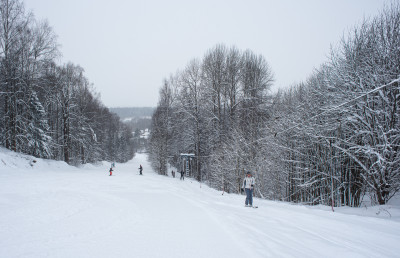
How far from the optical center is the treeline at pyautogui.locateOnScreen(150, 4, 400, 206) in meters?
10.1

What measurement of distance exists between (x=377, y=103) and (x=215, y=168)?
51.2ft

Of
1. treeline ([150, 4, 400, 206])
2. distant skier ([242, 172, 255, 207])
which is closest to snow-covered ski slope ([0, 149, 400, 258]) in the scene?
distant skier ([242, 172, 255, 207])

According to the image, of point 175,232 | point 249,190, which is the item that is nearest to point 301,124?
point 249,190

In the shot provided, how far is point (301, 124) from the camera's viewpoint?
519 inches

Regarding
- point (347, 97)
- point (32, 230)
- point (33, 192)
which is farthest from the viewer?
→ point (347, 97)

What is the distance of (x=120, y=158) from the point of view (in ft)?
234

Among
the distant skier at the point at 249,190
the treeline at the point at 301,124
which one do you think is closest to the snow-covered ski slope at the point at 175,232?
the distant skier at the point at 249,190

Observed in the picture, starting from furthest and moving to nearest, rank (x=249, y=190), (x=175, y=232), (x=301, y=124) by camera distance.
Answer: (x=301, y=124)
(x=249, y=190)
(x=175, y=232)

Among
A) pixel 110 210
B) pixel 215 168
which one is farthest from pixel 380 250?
pixel 215 168

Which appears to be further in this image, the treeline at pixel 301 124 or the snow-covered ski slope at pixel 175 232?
the treeline at pixel 301 124

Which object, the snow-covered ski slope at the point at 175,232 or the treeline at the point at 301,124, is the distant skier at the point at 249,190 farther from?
the treeline at the point at 301,124

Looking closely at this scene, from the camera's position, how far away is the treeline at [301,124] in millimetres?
10086

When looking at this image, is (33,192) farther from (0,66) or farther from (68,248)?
(0,66)

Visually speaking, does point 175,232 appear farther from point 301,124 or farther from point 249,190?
point 301,124
